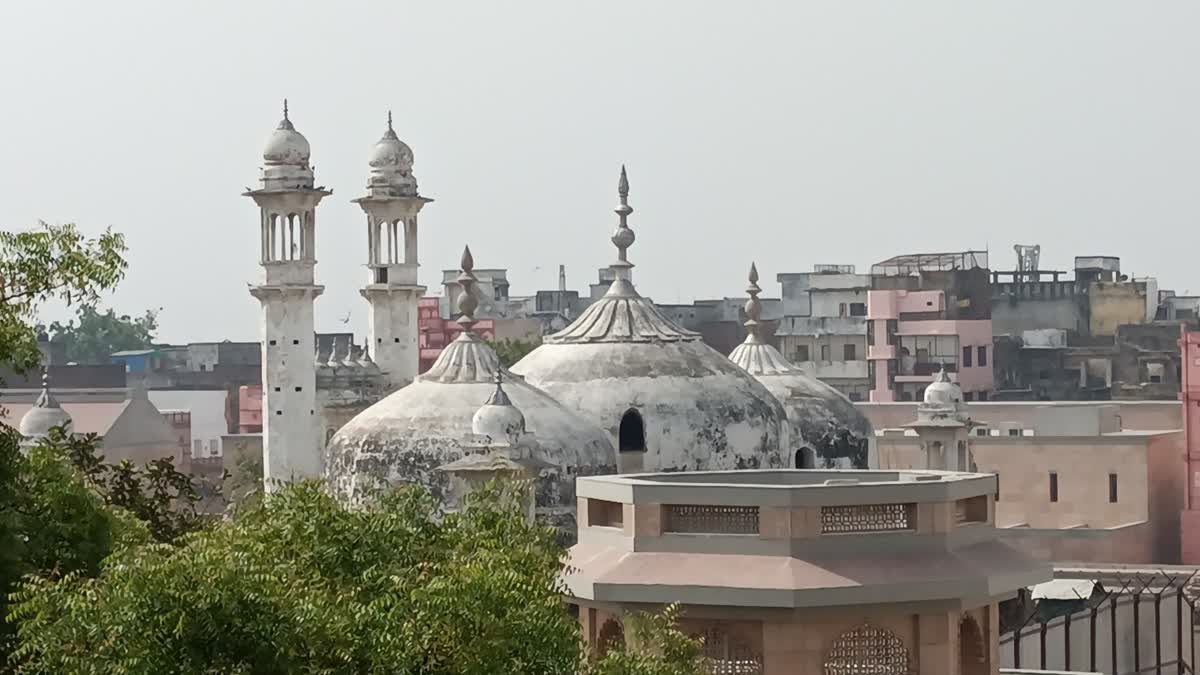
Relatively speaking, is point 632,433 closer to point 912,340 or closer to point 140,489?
point 140,489

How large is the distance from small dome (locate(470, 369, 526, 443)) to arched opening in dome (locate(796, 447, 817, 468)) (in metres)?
6.87

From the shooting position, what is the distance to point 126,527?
16484mm

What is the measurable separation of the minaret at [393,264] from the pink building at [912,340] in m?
31.2

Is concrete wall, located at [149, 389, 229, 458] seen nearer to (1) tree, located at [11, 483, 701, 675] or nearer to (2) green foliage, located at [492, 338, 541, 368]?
(2) green foliage, located at [492, 338, 541, 368]

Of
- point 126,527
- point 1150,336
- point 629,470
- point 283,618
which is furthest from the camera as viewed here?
point 1150,336

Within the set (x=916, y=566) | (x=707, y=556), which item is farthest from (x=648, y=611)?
(x=916, y=566)

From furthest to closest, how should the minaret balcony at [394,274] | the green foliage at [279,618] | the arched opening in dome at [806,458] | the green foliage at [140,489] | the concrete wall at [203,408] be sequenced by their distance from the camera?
the concrete wall at [203,408], the minaret balcony at [394,274], the arched opening in dome at [806,458], the green foliage at [140,489], the green foliage at [279,618]

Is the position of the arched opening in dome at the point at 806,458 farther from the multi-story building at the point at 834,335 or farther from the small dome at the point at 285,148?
the multi-story building at the point at 834,335

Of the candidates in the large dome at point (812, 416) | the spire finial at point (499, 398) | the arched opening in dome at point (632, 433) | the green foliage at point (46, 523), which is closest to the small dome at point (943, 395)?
the large dome at point (812, 416)

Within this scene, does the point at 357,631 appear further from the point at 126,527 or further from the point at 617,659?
the point at 126,527

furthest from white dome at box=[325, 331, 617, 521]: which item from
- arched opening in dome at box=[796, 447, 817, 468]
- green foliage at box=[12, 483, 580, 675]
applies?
green foliage at box=[12, 483, 580, 675]

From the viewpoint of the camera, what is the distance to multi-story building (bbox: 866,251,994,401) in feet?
235

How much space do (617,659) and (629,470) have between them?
18026 mm

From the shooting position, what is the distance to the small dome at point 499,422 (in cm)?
3034
